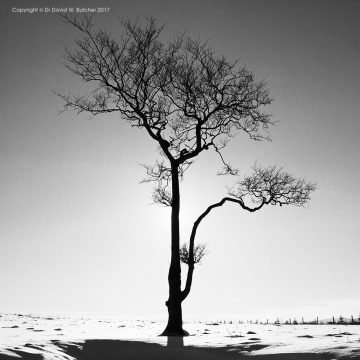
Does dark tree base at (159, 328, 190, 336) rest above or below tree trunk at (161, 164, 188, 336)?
below

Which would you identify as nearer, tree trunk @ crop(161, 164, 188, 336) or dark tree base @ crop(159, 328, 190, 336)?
dark tree base @ crop(159, 328, 190, 336)

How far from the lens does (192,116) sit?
50.5 ft

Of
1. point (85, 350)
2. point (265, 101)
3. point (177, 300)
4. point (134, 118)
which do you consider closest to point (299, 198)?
point (265, 101)

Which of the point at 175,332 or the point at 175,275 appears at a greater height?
the point at 175,275

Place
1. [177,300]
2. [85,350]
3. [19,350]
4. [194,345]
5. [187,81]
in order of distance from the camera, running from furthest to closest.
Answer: [187,81], [177,300], [194,345], [85,350], [19,350]

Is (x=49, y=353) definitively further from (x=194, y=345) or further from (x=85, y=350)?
(x=194, y=345)

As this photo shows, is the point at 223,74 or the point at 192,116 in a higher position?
the point at 223,74

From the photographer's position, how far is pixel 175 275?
1324 centimetres

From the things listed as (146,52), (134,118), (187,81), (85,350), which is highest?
(146,52)

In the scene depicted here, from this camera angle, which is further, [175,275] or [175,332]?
[175,275]

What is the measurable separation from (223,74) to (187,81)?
1439 millimetres

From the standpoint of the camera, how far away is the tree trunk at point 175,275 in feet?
40.1

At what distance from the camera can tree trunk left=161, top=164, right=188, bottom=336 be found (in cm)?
1223

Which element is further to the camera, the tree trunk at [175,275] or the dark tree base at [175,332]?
the tree trunk at [175,275]
